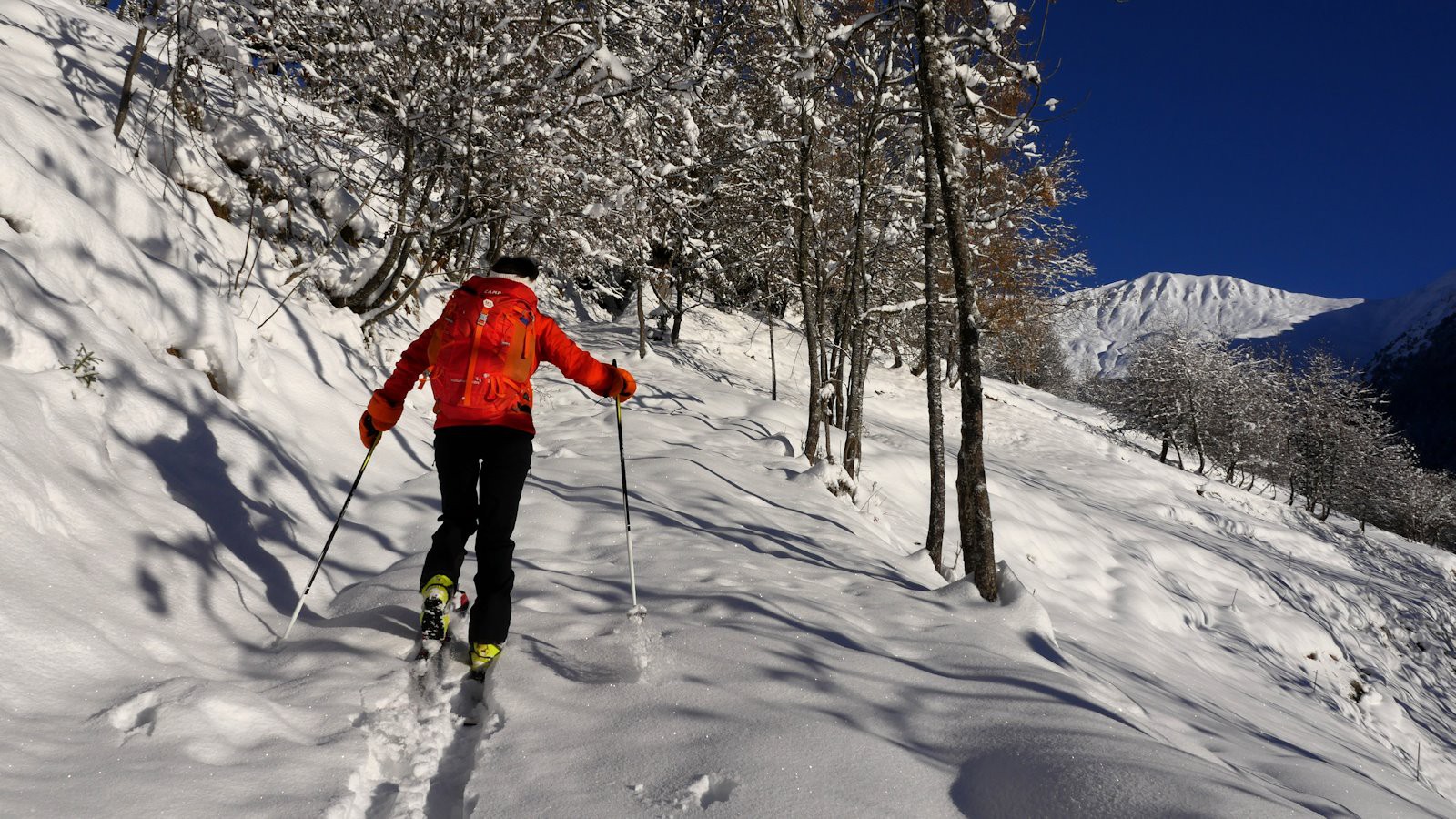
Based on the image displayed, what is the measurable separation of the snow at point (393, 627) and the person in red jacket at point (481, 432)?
1.23ft

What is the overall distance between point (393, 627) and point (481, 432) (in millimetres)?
1093

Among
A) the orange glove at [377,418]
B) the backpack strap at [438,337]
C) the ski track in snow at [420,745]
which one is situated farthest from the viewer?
the orange glove at [377,418]

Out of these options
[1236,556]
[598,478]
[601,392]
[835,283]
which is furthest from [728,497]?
[1236,556]

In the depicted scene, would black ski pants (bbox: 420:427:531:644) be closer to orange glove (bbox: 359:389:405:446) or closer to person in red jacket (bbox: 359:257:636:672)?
person in red jacket (bbox: 359:257:636:672)

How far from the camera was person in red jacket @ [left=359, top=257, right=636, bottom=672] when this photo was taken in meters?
3.26

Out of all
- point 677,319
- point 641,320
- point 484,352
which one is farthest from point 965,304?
point 677,319

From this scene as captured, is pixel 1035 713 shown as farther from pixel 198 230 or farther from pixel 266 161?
pixel 266 161

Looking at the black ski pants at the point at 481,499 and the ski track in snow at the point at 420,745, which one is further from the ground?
the black ski pants at the point at 481,499

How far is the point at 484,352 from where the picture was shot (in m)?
3.34

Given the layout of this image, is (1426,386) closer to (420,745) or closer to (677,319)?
(677,319)

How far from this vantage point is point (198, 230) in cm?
793

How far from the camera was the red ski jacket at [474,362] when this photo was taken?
10.9 ft

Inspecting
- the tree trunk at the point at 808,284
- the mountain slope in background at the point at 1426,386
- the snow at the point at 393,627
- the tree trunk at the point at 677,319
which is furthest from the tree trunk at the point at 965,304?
the mountain slope in background at the point at 1426,386

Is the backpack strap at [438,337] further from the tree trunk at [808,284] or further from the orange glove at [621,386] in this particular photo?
the tree trunk at [808,284]
